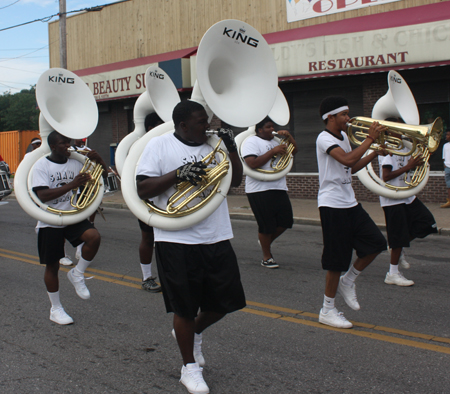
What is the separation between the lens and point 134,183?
12.2 ft

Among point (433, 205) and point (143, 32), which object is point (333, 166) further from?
point (143, 32)

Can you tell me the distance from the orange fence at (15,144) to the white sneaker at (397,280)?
80.8 ft

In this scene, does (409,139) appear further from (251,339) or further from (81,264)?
(81,264)

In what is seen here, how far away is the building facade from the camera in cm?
1240

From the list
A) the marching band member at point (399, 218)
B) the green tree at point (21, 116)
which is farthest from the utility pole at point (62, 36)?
the green tree at point (21, 116)

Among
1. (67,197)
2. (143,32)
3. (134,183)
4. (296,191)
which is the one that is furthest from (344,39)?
(134,183)

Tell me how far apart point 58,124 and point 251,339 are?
2.82 metres

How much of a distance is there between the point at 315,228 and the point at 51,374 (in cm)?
757

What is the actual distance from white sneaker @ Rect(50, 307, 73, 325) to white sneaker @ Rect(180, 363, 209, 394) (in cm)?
189

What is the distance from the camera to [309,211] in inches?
492

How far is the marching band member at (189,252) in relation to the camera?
135 inches

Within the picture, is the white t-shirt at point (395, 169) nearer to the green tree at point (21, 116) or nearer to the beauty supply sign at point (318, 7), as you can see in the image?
the beauty supply sign at point (318, 7)

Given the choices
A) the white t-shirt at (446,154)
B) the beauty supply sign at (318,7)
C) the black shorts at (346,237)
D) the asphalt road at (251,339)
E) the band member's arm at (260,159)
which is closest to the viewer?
the asphalt road at (251,339)

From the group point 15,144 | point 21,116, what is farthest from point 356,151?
point 21,116
